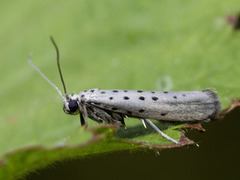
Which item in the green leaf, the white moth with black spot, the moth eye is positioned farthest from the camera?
the green leaf

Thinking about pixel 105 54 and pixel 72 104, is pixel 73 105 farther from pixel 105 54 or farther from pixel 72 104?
pixel 105 54

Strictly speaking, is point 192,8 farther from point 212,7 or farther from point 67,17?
point 67,17

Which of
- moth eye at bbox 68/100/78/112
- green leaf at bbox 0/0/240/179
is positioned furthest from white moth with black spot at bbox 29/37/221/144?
moth eye at bbox 68/100/78/112

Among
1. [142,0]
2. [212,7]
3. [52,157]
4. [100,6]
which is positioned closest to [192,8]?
[212,7]

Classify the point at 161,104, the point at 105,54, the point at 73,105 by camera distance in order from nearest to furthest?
the point at 161,104
the point at 73,105
the point at 105,54

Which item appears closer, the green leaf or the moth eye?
the moth eye

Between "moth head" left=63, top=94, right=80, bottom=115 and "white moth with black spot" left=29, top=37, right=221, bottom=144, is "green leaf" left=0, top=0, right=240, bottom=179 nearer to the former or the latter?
"white moth with black spot" left=29, top=37, right=221, bottom=144

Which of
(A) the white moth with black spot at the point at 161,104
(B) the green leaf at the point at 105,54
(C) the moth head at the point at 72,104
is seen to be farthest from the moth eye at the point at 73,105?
(B) the green leaf at the point at 105,54

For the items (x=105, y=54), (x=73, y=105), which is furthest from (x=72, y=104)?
(x=105, y=54)

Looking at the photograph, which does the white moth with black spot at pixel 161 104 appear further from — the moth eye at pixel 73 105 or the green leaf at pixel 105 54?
the moth eye at pixel 73 105
